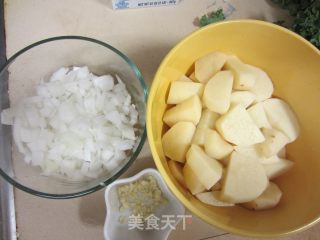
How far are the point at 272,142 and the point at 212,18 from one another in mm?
412

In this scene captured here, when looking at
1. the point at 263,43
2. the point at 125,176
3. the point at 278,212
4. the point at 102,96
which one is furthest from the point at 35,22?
the point at 278,212

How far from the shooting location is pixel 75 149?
81 cm

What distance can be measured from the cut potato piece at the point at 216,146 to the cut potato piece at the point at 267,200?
11cm

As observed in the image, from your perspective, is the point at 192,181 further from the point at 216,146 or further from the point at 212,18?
the point at 212,18

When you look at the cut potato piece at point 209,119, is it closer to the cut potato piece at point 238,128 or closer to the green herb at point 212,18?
the cut potato piece at point 238,128

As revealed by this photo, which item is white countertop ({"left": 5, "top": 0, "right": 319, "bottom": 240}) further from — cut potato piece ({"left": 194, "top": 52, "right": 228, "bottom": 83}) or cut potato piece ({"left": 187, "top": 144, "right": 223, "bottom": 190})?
cut potato piece ({"left": 187, "top": 144, "right": 223, "bottom": 190})

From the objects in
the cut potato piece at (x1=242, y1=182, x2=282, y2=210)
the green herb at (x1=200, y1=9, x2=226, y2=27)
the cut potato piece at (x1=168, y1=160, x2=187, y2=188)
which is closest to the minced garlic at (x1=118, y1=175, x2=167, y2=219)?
the cut potato piece at (x1=168, y1=160, x2=187, y2=188)

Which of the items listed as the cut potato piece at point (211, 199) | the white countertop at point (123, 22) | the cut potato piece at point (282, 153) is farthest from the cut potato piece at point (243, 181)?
the white countertop at point (123, 22)

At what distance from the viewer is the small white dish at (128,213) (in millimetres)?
803

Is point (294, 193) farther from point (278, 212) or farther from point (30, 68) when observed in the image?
point (30, 68)

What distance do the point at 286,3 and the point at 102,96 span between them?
1.86 feet

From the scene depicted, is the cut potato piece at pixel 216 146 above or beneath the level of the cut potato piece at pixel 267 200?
above

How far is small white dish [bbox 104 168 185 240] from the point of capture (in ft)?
2.64

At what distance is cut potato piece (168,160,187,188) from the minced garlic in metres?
0.11
